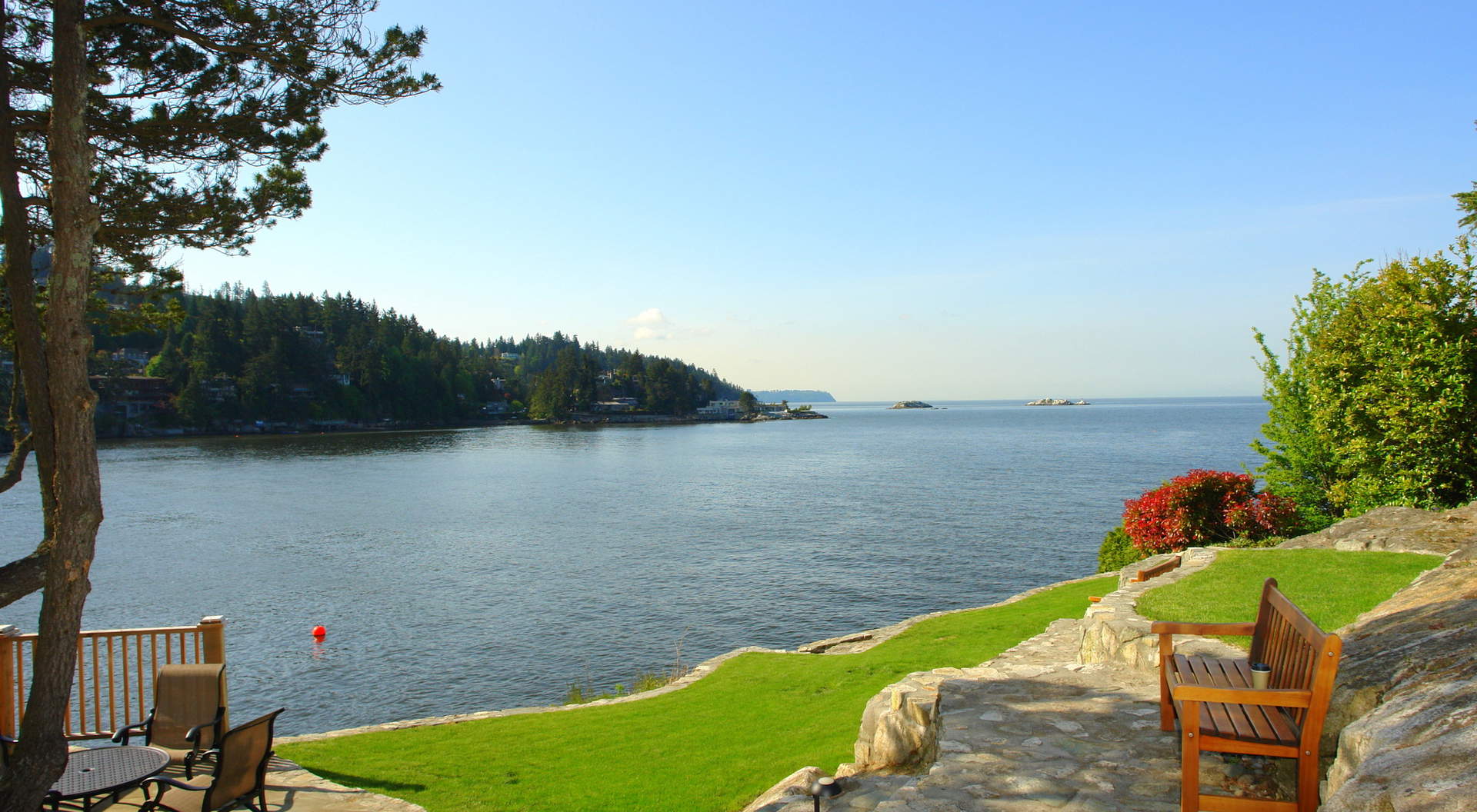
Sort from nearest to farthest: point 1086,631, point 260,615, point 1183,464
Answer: point 1086,631, point 260,615, point 1183,464

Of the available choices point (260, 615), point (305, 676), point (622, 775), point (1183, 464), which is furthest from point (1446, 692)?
point (1183, 464)

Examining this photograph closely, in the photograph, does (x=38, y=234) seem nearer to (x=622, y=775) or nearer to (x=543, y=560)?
(x=622, y=775)

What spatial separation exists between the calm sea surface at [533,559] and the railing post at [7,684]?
8.21 metres

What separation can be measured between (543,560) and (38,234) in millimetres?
23686

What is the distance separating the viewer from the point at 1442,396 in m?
14.8

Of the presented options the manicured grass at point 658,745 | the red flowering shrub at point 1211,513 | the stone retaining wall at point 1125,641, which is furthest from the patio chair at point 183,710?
the red flowering shrub at point 1211,513

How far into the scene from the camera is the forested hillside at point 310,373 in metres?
108

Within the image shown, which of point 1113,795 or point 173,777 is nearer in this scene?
point 1113,795

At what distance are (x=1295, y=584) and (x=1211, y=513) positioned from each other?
758cm

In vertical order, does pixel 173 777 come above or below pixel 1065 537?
above

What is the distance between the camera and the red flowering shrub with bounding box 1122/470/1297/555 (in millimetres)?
16375

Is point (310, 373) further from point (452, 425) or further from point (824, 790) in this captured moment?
point (824, 790)

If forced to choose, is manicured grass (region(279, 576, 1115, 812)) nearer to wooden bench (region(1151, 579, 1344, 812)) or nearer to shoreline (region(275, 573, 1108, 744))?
shoreline (region(275, 573, 1108, 744))

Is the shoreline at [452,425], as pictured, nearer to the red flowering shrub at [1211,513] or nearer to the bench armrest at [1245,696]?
the red flowering shrub at [1211,513]
